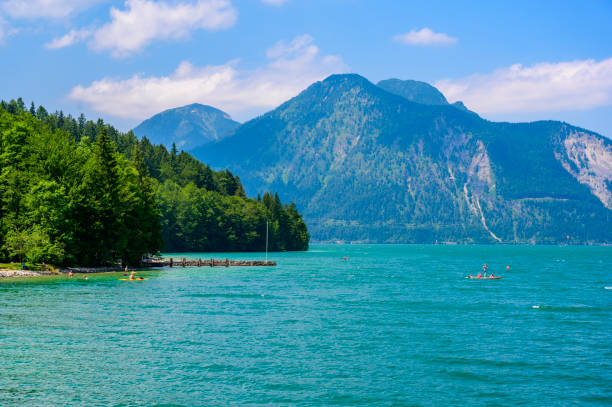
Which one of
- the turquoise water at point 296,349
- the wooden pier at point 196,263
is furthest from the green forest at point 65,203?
the turquoise water at point 296,349

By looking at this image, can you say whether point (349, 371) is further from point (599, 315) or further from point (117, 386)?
point (599, 315)

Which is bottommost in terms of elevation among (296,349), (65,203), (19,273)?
(296,349)

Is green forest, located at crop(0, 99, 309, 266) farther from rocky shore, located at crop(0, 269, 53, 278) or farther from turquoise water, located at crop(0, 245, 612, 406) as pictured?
turquoise water, located at crop(0, 245, 612, 406)

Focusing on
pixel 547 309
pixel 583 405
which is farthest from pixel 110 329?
pixel 547 309

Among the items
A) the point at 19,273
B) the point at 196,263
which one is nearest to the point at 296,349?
the point at 19,273

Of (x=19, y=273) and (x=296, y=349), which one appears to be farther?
(x=19, y=273)

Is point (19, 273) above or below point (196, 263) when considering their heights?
above

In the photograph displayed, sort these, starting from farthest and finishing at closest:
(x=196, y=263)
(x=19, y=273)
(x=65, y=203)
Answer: (x=196, y=263) → (x=65, y=203) → (x=19, y=273)

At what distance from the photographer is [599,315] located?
2584 inches

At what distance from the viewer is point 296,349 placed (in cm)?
4472

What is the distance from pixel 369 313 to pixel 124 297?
32.4m

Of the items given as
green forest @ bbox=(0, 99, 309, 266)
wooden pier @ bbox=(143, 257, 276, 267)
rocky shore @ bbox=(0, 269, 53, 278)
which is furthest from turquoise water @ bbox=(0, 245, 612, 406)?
wooden pier @ bbox=(143, 257, 276, 267)

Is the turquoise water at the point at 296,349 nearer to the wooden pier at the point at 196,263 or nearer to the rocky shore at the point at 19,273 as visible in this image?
the rocky shore at the point at 19,273

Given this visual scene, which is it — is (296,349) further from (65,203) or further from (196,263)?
(196,263)
